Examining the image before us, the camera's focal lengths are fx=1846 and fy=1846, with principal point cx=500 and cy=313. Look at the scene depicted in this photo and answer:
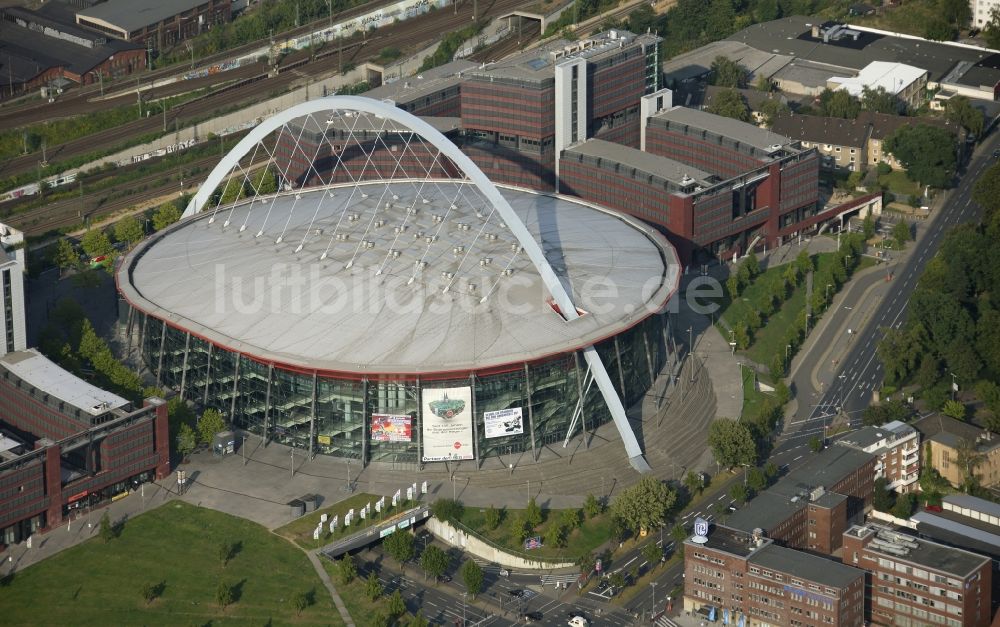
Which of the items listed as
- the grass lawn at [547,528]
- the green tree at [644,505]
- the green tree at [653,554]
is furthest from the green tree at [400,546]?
the green tree at [653,554]

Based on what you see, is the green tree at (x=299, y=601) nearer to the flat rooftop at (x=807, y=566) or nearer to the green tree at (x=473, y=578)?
the green tree at (x=473, y=578)

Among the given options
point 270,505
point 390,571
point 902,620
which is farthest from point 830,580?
point 270,505

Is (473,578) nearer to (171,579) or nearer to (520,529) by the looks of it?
(520,529)

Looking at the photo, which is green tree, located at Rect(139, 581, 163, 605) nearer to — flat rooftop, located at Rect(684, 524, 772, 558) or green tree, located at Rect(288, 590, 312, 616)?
green tree, located at Rect(288, 590, 312, 616)

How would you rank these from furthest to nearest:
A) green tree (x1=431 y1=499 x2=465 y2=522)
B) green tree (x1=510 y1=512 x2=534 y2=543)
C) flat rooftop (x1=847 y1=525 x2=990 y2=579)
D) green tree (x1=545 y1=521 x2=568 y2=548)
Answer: green tree (x1=431 y1=499 x2=465 y2=522)
green tree (x1=510 y1=512 x2=534 y2=543)
green tree (x1=545 y1=521 x2=568 y2=548)
flat rooftop (x1=847 y1=525 x2=990 y2=579)

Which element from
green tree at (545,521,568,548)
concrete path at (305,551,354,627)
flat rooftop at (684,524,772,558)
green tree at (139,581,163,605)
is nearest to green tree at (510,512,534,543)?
green tree at (545,521,568,548)

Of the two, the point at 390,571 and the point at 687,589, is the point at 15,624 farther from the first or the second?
the point at 687,589

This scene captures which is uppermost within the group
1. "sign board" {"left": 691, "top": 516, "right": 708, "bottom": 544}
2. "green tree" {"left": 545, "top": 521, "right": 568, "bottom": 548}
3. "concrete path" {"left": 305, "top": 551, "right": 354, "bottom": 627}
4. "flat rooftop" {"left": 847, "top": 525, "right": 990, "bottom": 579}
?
"sign board" {"left": 691, "top": 516, "right": 708, "bottom": 544}
